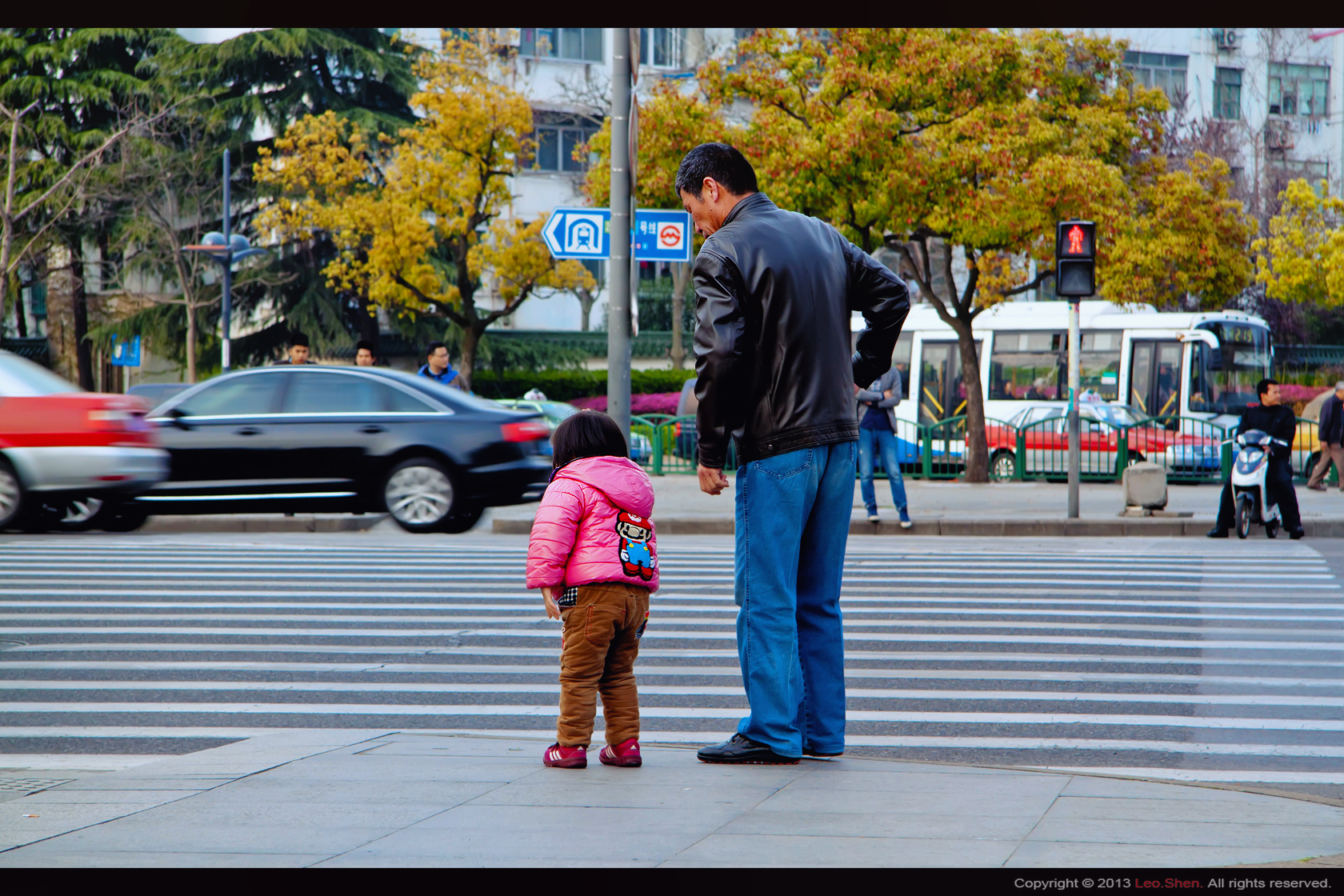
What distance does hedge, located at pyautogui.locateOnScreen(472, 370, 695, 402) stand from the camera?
43125 mm

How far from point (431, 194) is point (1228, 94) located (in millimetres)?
32569

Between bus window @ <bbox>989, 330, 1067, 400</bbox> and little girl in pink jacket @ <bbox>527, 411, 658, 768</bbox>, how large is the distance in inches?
996

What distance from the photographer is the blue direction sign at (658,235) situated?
14047 millimetres

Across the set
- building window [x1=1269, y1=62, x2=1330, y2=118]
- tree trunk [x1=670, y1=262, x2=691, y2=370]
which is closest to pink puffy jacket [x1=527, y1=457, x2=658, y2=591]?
tree trunk [x1=670, y1=262, x2=691, y2=370]

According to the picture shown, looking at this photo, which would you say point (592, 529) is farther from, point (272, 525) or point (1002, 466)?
point (1002, 466)

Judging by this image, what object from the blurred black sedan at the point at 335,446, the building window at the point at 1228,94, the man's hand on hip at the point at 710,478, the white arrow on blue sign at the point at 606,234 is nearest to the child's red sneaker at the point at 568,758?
the man's hand on hip at the point at 710,478

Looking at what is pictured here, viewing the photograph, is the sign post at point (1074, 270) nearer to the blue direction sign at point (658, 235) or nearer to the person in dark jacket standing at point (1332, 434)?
the blue direction sign at point (658, 235)

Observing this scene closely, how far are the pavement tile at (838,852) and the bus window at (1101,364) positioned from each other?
25978 mm

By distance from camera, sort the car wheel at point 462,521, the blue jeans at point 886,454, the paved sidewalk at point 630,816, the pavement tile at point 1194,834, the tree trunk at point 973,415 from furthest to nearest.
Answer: the tree trunk at point 973,415
the blue jeans at point 886,454
the car wheel at point 462,521
the pavement tile at point 1194,834
the paved sidewalk at point 630,816

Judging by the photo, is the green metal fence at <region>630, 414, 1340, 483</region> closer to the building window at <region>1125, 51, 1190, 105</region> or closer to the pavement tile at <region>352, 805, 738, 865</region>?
the pavement tile at <region>352, 805, 738, 865</region>

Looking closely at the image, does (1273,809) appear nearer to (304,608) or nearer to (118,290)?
(304,608)

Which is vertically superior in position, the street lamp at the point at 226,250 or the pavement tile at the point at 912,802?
the street lamp at the point at 226,250

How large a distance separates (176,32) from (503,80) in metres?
9.30

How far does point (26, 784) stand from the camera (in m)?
4.72
